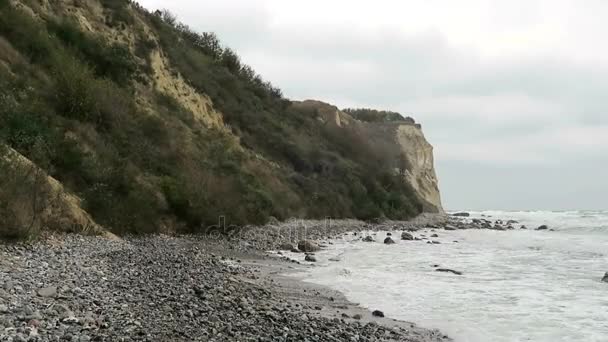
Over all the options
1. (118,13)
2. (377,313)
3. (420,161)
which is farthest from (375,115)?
(377,313)

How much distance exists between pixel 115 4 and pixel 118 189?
1648 cm

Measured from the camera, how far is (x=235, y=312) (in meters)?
7.58

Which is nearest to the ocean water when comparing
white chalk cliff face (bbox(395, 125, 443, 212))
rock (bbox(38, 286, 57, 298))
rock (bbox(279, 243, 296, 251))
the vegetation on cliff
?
rock (bbox(279, 243, 296, 251))

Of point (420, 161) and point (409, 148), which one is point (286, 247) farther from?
point (420, 161)

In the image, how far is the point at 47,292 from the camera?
645cm

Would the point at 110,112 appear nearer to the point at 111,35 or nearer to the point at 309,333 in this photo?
the point at 111,35

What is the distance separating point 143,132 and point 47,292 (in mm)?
14886

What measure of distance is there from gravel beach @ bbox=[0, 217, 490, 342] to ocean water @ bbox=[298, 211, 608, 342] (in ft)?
3.47

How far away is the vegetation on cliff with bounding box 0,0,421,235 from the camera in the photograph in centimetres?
1502

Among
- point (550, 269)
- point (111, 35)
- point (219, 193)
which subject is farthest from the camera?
point (111, 35)

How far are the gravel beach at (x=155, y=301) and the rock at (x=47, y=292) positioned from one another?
12 mm

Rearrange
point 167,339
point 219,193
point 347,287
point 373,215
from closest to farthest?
point 167,339
point 347,287
point 219,193
point 373,215

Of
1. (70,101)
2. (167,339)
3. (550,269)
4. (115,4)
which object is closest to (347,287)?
(167,339)

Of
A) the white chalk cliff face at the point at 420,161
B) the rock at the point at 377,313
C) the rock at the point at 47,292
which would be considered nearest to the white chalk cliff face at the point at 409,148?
the white chalk cliff face at the point at 420,161
